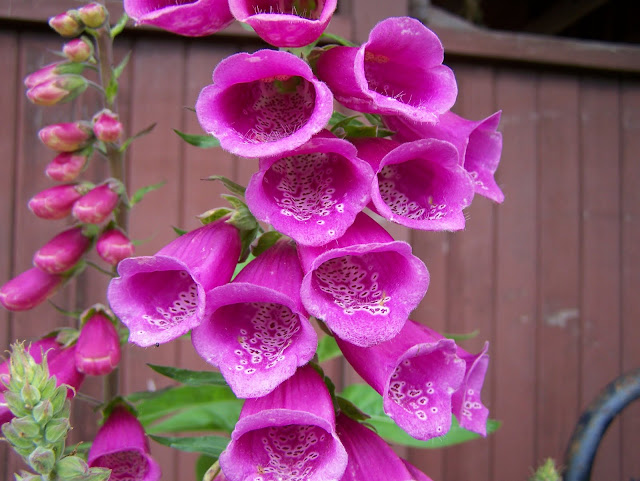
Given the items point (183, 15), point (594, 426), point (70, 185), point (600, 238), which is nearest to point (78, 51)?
point (70, 185)

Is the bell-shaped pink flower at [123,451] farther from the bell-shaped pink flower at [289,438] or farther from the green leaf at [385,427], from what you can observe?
the green leaf at [385,427]

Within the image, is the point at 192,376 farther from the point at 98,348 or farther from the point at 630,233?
the point at 630,233

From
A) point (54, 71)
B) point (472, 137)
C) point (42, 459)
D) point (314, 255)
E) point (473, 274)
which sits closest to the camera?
point (42, 459)

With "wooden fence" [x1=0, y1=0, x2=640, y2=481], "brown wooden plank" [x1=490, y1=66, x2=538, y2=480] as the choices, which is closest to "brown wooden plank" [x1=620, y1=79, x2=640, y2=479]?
"wooden fence" [x1=0, y1=0, x2=640, y2=481]

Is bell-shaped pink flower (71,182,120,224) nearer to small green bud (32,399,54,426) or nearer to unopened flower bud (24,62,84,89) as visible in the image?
unopened flower bud (24,62,84,89)

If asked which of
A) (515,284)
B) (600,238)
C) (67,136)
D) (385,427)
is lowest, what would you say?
(515,284)
